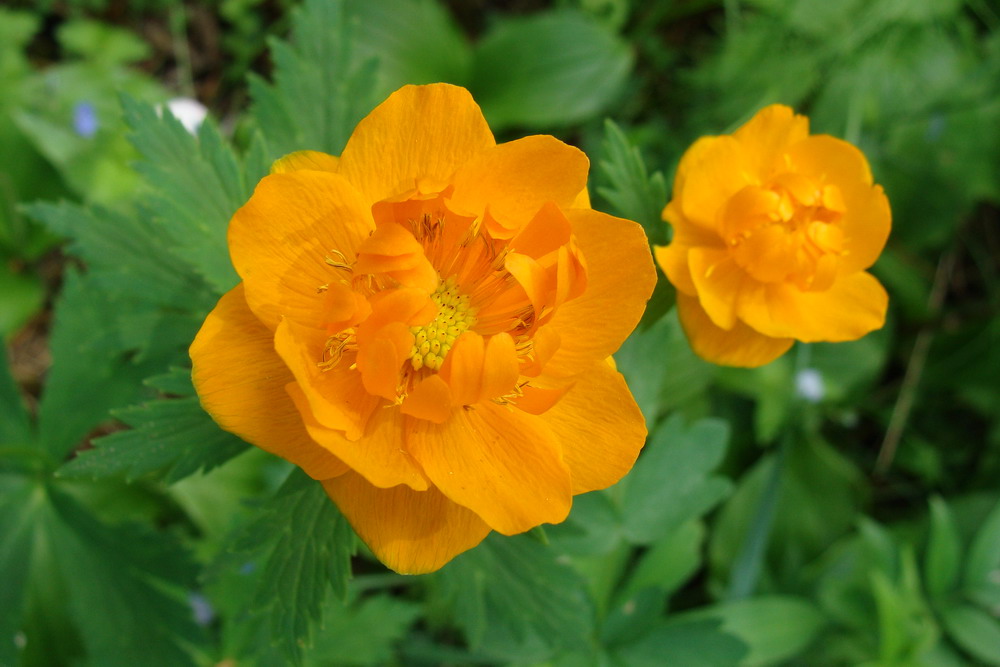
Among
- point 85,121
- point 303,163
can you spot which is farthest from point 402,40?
point 303,163

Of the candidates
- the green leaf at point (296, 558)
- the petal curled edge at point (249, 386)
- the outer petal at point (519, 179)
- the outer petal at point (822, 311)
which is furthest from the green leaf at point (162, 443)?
the outer petal at point (822, 311)

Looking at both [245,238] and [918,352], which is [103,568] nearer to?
[245,238]

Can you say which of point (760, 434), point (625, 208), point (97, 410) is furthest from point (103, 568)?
point (760, 434)

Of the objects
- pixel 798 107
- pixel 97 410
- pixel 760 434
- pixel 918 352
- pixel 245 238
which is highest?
pixel 245 238

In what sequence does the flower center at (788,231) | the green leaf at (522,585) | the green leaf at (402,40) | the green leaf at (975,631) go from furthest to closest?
the green leaf at (402,40) < the green leaf at (975,631) < the green leaf at (522,585) < the flower center at (788,231)

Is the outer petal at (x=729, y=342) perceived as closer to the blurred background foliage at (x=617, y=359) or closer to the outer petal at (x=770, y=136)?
the blurred background foliage at (x=617, y=359)

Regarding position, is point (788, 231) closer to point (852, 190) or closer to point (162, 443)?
point (852, 190)
